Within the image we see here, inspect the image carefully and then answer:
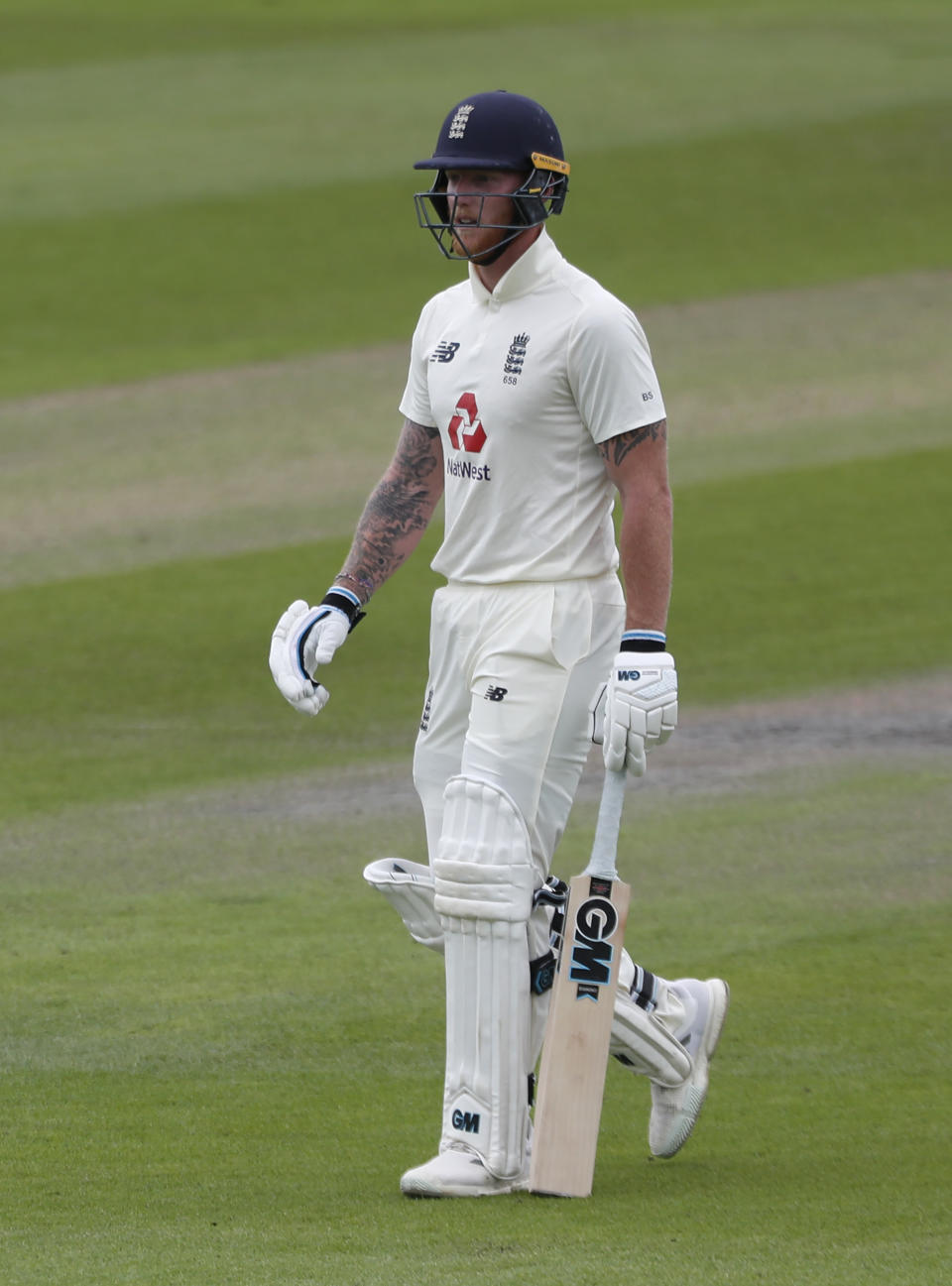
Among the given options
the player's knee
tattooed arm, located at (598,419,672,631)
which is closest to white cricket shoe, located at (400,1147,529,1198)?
the player's knee

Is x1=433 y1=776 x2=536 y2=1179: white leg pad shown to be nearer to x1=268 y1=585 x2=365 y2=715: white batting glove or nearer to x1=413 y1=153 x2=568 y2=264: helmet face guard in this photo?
x1=268 y1=585 x2=365 y2=715: white batting glove

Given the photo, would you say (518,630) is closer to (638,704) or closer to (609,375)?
(638,704)

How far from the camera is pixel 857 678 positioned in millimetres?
9531

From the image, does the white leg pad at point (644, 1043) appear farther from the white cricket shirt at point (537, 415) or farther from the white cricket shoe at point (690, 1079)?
the white cricket shirt at point (537, 415)

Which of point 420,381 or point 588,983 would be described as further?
point 420,381

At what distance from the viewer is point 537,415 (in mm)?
4586

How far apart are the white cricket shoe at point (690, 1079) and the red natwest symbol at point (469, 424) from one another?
1264 millimetres

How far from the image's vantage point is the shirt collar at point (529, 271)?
4.67m

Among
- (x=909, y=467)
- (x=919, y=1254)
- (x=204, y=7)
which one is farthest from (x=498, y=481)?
(x=204, y=7)

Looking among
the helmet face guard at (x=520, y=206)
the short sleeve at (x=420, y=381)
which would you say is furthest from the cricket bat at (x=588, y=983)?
the helmet face guard at (x=520, y=206)

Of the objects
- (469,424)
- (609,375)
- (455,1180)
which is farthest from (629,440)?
(455,1180)

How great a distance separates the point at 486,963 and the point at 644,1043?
44cm

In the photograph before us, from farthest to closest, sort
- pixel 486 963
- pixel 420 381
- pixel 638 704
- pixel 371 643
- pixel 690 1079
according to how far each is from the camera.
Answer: pixel 371 643 < pixel 420 381 < pixel 690 1079 < pixel 486 963 < pixel 638 704

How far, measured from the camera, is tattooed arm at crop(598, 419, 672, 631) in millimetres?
4535
